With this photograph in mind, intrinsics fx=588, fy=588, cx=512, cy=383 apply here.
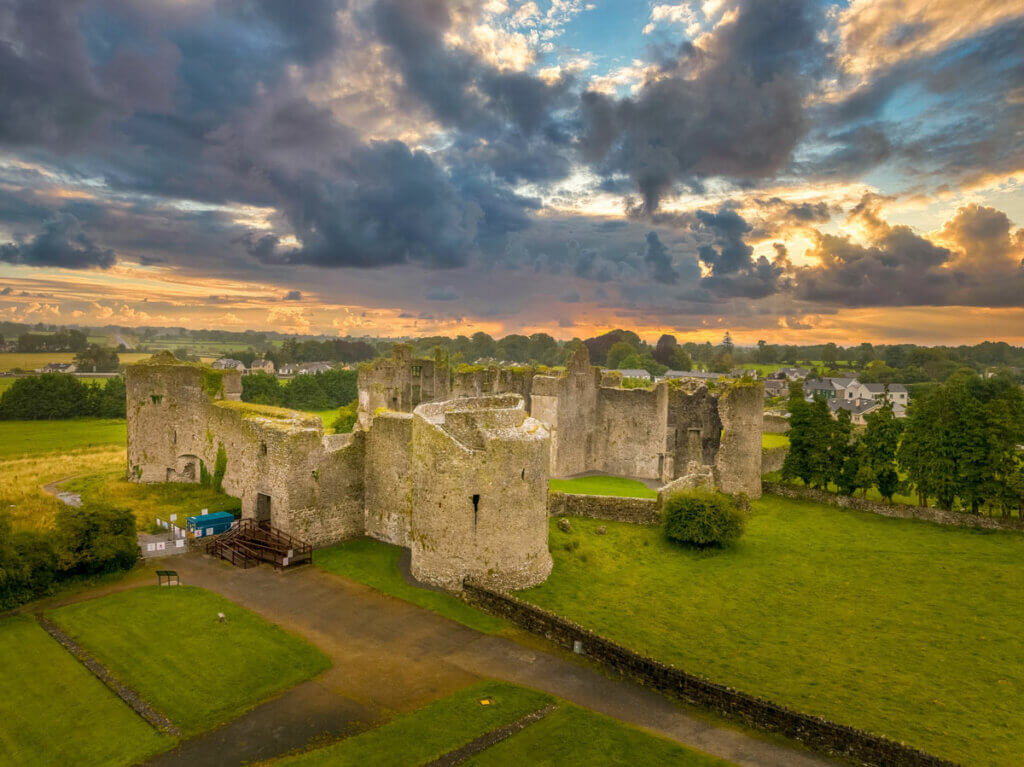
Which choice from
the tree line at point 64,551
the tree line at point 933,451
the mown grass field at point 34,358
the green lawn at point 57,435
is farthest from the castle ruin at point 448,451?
the mown grass field at point 34,358

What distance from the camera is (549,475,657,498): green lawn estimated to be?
32.5m

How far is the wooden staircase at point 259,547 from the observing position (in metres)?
21.6

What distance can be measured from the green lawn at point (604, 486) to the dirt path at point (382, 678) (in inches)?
595

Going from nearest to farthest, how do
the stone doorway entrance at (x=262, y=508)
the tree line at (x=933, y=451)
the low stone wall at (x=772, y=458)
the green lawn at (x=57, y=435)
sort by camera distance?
the stone doorway entrance at (x=262, y=508)
the tree line at (x=933, y=451)
the low stone wall at (x=772, y=458)
the green lawn at (x=57, y=435)

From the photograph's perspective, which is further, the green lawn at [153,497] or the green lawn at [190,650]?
the green lawn at [153,497]

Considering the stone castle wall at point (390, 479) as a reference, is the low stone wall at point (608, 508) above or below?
below

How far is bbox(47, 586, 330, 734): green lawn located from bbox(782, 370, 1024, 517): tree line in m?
28.1

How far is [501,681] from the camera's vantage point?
1467 cm

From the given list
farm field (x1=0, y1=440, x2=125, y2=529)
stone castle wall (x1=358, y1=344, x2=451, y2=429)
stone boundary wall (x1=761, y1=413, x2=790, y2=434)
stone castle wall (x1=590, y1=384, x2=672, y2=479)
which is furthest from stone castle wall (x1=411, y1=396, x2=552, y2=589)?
stone boundary wall (x1=761, y1=413, x2=790, y2=434)

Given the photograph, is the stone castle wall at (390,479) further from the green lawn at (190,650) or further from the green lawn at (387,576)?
the green lawn at (190,650)

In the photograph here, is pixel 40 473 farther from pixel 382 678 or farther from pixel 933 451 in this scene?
pixel 933 451

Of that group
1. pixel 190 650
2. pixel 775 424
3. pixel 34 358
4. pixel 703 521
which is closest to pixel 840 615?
pixel 703 521

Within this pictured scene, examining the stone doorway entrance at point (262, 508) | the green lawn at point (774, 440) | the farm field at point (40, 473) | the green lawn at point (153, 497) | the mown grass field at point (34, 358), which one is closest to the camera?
the stone doorway entrance at point (262, 508)

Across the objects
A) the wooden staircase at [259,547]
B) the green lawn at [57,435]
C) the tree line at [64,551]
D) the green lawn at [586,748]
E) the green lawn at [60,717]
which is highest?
the tree line at [64,551]
